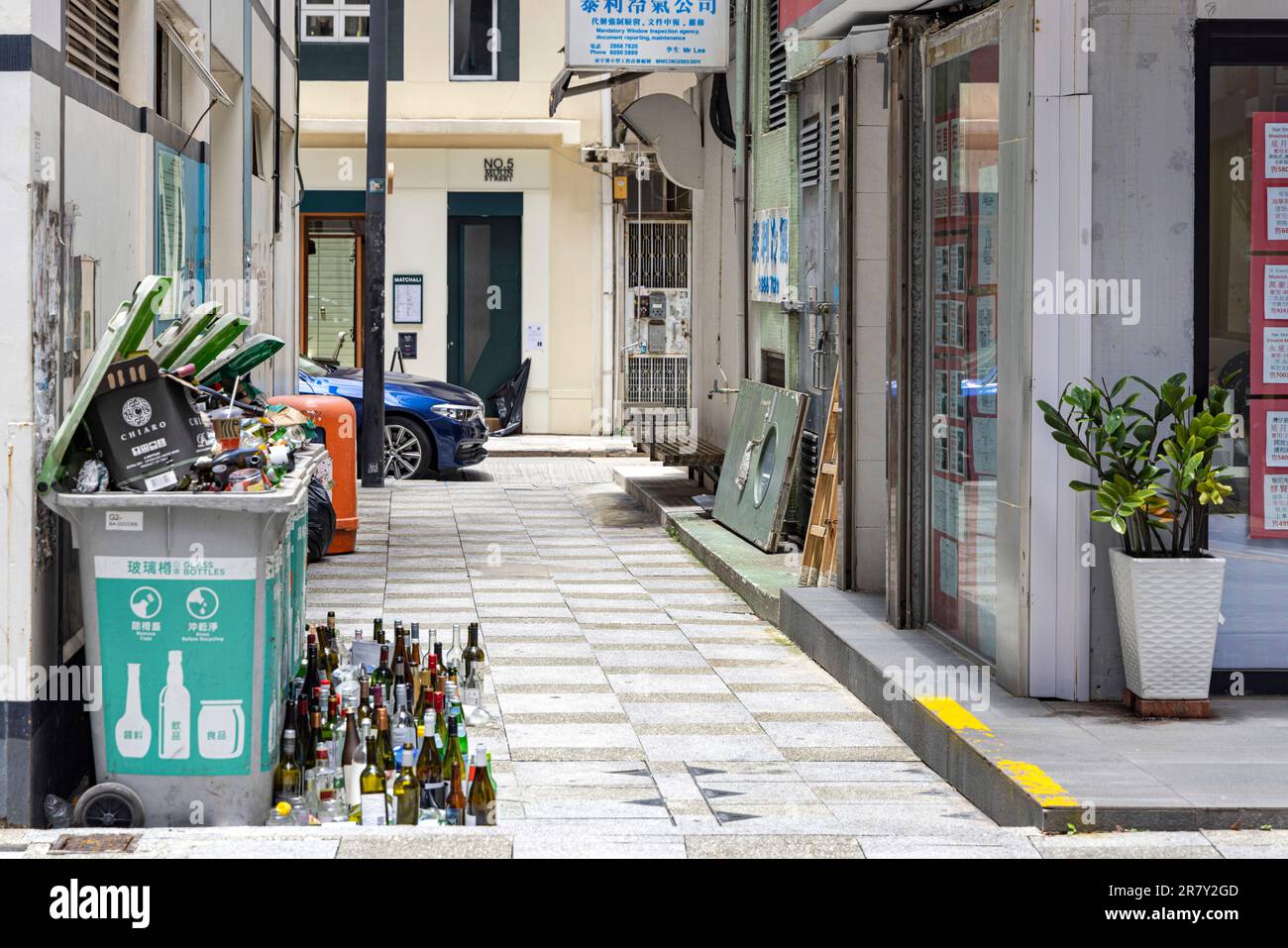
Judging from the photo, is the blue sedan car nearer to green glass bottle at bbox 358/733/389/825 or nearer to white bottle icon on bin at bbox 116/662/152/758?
green glass bottle at bbox 358/733/389/825

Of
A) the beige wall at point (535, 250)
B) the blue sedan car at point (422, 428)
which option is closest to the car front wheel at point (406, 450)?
the blue sedan car at point (422, 428)

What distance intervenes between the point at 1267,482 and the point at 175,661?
440 cm

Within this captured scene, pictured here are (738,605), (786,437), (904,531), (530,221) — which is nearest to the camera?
(904,531)

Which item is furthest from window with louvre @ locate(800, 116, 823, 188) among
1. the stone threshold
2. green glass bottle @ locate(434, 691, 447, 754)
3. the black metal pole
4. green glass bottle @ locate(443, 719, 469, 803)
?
green glass bottle @ locate(443, 719, 469, 803)

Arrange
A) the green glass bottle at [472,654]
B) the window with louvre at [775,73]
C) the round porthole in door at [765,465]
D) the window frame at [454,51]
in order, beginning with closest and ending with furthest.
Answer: the green glass bottle at [472,654] → the round porthole in door at [765,465] → the window with louvre at [775,73] → the window frame at [454,51]

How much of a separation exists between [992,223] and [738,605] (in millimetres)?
4008

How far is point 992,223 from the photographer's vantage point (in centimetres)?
794

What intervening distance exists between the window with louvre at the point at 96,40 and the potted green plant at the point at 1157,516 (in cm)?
397

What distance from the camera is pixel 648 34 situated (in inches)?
597

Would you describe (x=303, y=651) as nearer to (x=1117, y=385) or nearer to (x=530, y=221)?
(x=1117, y=385)

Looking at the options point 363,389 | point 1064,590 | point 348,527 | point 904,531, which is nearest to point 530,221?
point 363,389

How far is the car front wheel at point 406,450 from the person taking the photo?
18.9 meters

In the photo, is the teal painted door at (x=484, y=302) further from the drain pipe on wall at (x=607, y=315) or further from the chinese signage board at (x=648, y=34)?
the chinese signage board at (x=648, y=34)

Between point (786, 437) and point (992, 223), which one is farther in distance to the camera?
point (786, 437)
